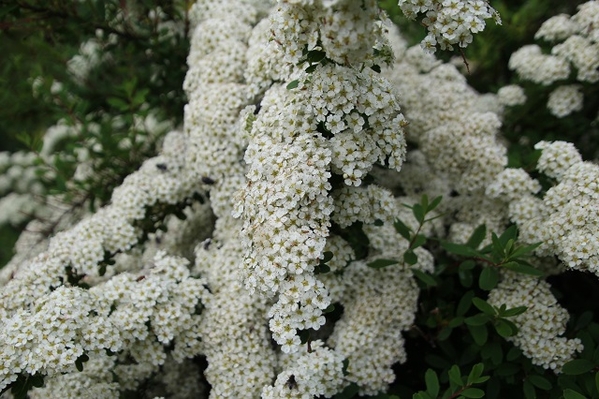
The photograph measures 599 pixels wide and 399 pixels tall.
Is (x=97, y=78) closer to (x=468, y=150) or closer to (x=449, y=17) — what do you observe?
(x=468, y=150)

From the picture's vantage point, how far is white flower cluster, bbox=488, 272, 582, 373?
119 inches

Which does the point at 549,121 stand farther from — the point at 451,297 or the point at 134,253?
the point at 134,253

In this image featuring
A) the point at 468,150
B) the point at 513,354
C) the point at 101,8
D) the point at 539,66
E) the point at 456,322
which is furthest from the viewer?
the point at 101,8

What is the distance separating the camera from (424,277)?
3.23 metres

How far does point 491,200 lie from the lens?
3701mm

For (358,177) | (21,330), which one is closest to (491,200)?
(358,177)

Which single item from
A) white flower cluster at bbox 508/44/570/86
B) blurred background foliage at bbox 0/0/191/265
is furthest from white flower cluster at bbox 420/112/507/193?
blurred background foliage at bbox 0/0/191/265

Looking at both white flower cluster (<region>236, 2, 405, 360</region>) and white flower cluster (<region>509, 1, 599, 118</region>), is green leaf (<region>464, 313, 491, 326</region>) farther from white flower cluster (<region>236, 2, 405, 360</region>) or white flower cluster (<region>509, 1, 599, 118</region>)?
white flower cluster (<region>509, 1, 599, 118</region>)

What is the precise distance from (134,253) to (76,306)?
118 centimetres

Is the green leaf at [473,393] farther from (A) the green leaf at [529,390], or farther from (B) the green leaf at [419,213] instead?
(B) the green leaf at [419,213]

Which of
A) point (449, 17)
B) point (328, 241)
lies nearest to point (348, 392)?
point (328, 241)

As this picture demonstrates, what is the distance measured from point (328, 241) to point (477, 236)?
36.7 inches

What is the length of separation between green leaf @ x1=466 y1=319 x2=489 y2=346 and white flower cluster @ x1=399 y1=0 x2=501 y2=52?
150cm

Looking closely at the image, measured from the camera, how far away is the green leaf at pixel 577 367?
289 centimetres
